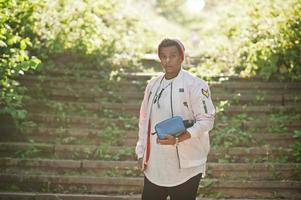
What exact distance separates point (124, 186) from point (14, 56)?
2.01 m

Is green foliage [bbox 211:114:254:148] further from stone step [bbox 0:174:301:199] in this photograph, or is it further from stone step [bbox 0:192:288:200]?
stone step [bbox 0:192:288:200]

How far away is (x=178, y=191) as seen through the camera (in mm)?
2949

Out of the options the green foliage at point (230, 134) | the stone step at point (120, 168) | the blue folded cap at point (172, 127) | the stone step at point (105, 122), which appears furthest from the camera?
the stone step at point (105, 122)

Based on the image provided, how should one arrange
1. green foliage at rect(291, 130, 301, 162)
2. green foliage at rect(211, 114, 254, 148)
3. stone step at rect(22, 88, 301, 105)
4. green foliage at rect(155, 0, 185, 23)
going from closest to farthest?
green foliage at rect(291, 130, 301, 162)
green foliage at rect(211, 114, 254, 148)
stone step at rect(22, 88, 301, 105)
green foliage at rect(155, 0, 185, 23)

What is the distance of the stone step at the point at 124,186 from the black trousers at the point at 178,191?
1.83 m

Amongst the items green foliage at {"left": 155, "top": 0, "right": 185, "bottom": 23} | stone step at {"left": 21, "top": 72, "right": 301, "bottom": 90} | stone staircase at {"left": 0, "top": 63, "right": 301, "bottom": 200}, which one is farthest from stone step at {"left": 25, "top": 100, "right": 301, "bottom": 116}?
green foliage at {"left": 155, "top": 0, "right": 185, "bottom": 23}

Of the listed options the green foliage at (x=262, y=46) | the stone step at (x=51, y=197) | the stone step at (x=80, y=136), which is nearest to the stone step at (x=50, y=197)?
the stone step at (x=51, y=197)

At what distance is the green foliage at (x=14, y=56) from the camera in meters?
4.56

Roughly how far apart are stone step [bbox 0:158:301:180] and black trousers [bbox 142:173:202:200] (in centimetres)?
208

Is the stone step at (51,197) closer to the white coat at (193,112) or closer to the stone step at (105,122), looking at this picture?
the stone step at (105,122)

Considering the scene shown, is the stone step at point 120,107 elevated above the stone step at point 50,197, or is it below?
above

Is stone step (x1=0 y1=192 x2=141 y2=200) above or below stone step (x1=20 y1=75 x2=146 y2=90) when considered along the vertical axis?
below

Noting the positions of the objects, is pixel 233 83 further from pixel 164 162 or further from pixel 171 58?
pixel 164 162

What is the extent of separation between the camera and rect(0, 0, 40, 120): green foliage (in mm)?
4562
